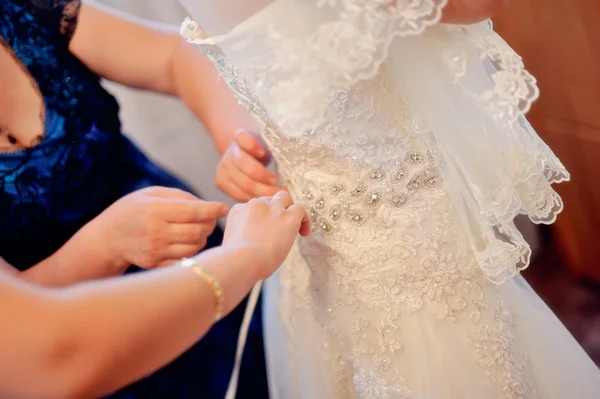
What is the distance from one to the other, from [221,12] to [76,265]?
348mm

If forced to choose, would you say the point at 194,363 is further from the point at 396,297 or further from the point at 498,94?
the point at 498,94

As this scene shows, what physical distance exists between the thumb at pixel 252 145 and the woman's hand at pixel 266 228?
0.10 m

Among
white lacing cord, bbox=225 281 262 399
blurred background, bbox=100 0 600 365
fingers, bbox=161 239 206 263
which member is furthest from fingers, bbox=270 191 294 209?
blurred background, bbox=100 0 600 365

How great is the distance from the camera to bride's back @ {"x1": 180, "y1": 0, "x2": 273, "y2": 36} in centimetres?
51

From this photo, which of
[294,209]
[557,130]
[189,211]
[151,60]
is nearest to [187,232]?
[189,211]

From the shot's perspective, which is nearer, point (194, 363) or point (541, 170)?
point (541, 170)

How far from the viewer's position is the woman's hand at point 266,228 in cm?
50

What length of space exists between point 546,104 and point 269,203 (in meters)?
0.93

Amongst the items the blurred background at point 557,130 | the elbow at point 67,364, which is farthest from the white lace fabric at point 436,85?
the blurred background at point 557,130

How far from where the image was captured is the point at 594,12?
1.06m

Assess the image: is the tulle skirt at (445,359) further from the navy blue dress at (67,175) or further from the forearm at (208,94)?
the forearm at (208,94)

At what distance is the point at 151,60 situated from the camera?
0.81 meters

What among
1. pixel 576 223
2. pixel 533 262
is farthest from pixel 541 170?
pixel 533 262

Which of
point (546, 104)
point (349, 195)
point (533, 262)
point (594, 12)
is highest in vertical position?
point (349, 195)
